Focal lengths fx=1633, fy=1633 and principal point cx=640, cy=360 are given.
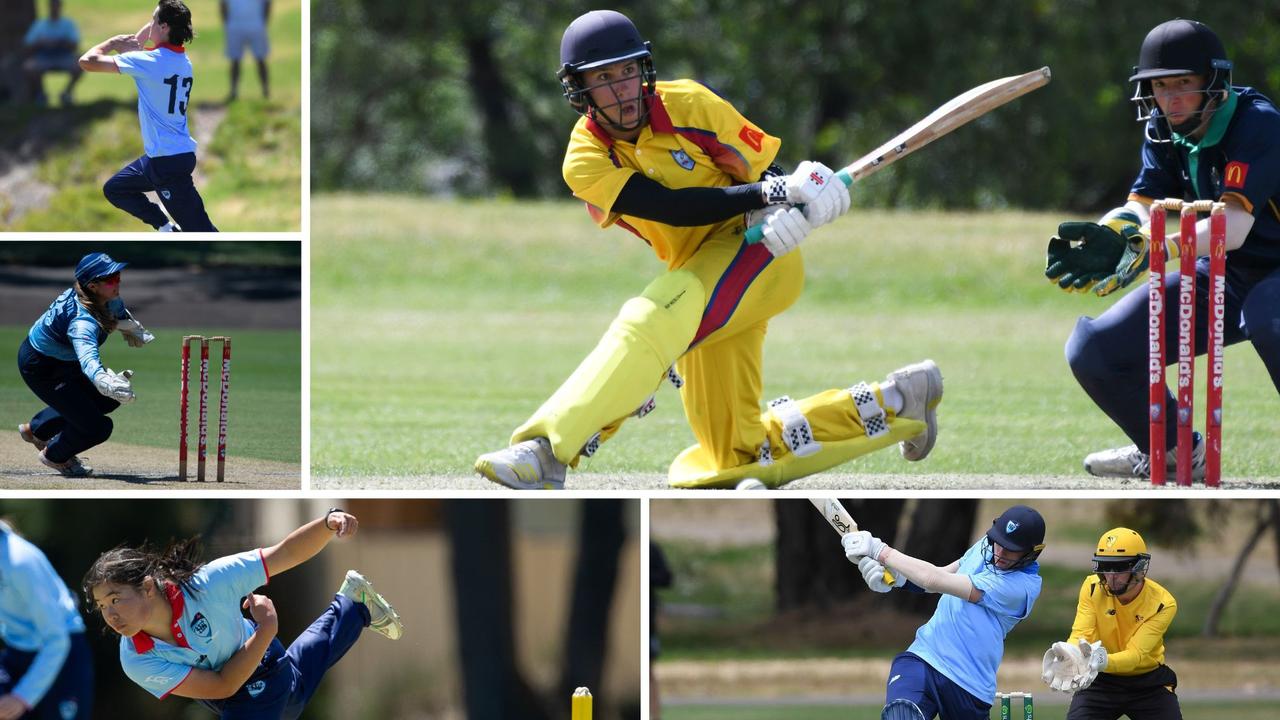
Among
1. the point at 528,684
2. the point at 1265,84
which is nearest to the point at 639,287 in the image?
the point at 528,684

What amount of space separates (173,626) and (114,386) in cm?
95

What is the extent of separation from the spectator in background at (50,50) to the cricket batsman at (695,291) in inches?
492

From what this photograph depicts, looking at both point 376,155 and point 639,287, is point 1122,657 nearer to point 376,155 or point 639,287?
point 639,287

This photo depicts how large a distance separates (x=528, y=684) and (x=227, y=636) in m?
2.87

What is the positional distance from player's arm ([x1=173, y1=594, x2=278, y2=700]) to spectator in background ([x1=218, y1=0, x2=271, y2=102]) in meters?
10.0

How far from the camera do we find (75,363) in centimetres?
597

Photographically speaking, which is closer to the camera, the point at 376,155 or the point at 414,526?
the point at 414,526

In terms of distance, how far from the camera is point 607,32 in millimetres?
5695

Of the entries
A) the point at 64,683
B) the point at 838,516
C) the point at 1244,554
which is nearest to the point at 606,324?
the point at 1244,554

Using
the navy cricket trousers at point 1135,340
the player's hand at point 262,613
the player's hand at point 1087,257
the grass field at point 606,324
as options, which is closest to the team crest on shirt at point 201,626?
the player's hand at point 262,613

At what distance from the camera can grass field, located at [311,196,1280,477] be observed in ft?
26.7

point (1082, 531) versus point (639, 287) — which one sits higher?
point (639, 287)

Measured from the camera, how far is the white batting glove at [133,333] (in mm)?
5980

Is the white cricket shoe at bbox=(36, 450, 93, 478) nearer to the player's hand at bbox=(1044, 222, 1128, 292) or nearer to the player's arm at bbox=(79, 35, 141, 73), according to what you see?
the player's arm at bbox=(79, 35, 141, 73)
